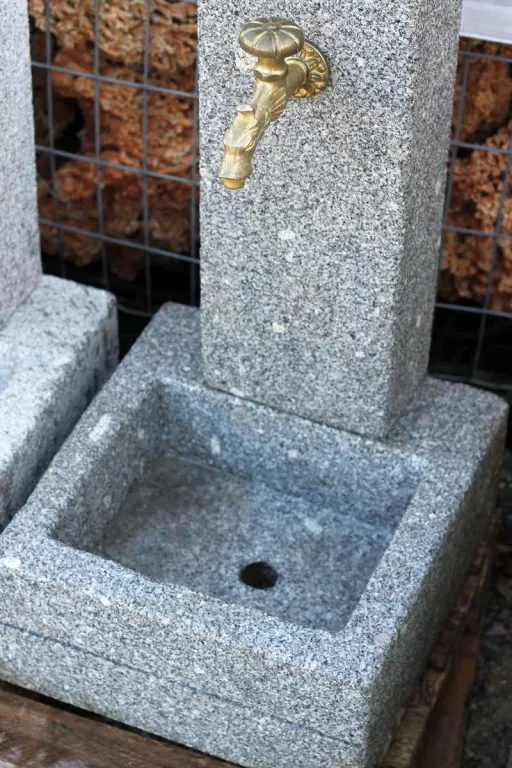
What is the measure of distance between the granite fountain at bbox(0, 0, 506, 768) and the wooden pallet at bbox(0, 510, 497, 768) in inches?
1.4

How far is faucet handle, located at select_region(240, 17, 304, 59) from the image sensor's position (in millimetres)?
1609

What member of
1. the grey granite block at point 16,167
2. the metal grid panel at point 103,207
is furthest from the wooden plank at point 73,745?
the metal grid panel at point 103,207

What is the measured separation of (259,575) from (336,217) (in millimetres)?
620

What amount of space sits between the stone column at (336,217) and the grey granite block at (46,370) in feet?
0.84

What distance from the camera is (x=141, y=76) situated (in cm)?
256

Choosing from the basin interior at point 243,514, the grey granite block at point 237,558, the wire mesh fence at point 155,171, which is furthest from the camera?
the wire mesh fence at point 155,171

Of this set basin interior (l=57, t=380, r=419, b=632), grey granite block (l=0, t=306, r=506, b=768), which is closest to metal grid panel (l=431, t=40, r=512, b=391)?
grey granite block (l=0, t=306, r=506, b=768)

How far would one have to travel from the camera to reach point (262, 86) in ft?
5.45

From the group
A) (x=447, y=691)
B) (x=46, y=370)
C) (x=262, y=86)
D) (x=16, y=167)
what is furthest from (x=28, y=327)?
(x=447, y=691)

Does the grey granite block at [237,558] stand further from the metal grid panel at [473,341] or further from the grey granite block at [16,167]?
the metal grid panel at [473,341]

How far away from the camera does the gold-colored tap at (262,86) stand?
1616 mm

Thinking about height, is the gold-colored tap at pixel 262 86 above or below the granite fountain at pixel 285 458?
above

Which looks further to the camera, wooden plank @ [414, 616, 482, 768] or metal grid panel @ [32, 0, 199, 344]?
metal grid panel @ [32, 0, 199, 344]

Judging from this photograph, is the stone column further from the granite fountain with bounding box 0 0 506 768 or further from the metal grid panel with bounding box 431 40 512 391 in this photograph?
the metal grid panel with bounding box 431 40 512 391
